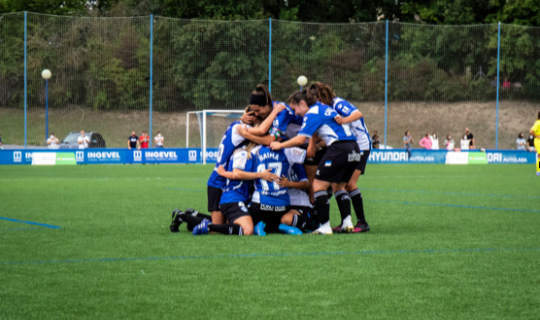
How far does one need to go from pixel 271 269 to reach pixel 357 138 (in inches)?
139

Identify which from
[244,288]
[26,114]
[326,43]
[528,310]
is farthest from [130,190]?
[326,43]

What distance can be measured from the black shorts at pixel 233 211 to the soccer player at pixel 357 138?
1.10 m

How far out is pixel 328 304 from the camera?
14.2 feet

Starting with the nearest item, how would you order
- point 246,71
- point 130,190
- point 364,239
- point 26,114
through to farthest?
point 364,239
point 130,190
point 26,114
point 246,71

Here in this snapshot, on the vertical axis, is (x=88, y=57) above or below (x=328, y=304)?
above

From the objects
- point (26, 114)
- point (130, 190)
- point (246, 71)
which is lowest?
point (130, 190)

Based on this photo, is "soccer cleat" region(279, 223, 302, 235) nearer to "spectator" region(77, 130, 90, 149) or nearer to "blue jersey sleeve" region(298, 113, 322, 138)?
"blue jersey sleeve" region(298, 113, 322, 138)

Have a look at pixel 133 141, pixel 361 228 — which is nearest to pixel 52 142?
pixel 133 141

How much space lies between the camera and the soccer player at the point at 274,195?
7609 mm

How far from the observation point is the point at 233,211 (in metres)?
7.68

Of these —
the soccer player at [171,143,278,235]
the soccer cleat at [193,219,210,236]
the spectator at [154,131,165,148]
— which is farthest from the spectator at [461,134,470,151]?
the soccer cleat at [193,219,210,236]

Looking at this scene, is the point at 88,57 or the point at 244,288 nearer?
the point at 244,288

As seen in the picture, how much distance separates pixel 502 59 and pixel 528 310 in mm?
35146

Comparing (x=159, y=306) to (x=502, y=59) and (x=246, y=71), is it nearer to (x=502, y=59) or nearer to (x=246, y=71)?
(x=246, y=71)
